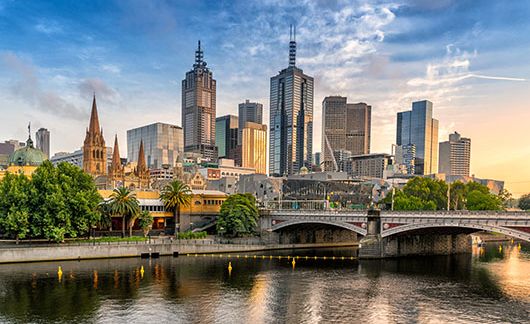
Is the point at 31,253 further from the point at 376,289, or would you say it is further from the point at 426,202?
the point at 426,202

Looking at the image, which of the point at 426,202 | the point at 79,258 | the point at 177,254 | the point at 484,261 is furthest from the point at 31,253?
the point at 426,202

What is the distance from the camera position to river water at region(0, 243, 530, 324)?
173ft

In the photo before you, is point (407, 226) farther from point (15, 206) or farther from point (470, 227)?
point (15, 206)

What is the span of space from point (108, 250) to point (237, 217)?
31.2 m

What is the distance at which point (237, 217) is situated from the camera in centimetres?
11031

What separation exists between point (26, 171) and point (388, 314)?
125906 mm

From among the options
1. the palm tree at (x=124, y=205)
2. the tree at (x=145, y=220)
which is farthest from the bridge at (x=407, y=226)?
the palm tree at (x=124, y=205)

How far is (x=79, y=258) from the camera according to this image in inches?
3423

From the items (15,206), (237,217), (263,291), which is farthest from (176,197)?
(263,291)

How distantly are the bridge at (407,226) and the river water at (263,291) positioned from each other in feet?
21.4

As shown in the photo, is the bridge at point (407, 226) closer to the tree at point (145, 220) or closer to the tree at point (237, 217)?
the tree at point (237, 217)

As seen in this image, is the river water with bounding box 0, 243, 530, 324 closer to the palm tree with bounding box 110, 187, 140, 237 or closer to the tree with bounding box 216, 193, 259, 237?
the palm tree with bounding box 110, 187, 140, 237

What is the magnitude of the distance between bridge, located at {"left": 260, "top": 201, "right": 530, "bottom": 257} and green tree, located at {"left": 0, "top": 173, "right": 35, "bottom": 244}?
52751 mm

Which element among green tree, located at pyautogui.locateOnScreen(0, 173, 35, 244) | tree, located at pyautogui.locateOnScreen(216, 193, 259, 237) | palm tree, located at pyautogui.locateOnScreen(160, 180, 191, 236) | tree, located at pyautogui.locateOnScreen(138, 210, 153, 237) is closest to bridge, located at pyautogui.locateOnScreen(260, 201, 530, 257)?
tree, located at pyautogui.locateOnScreen(216, 193, 259, 237)
